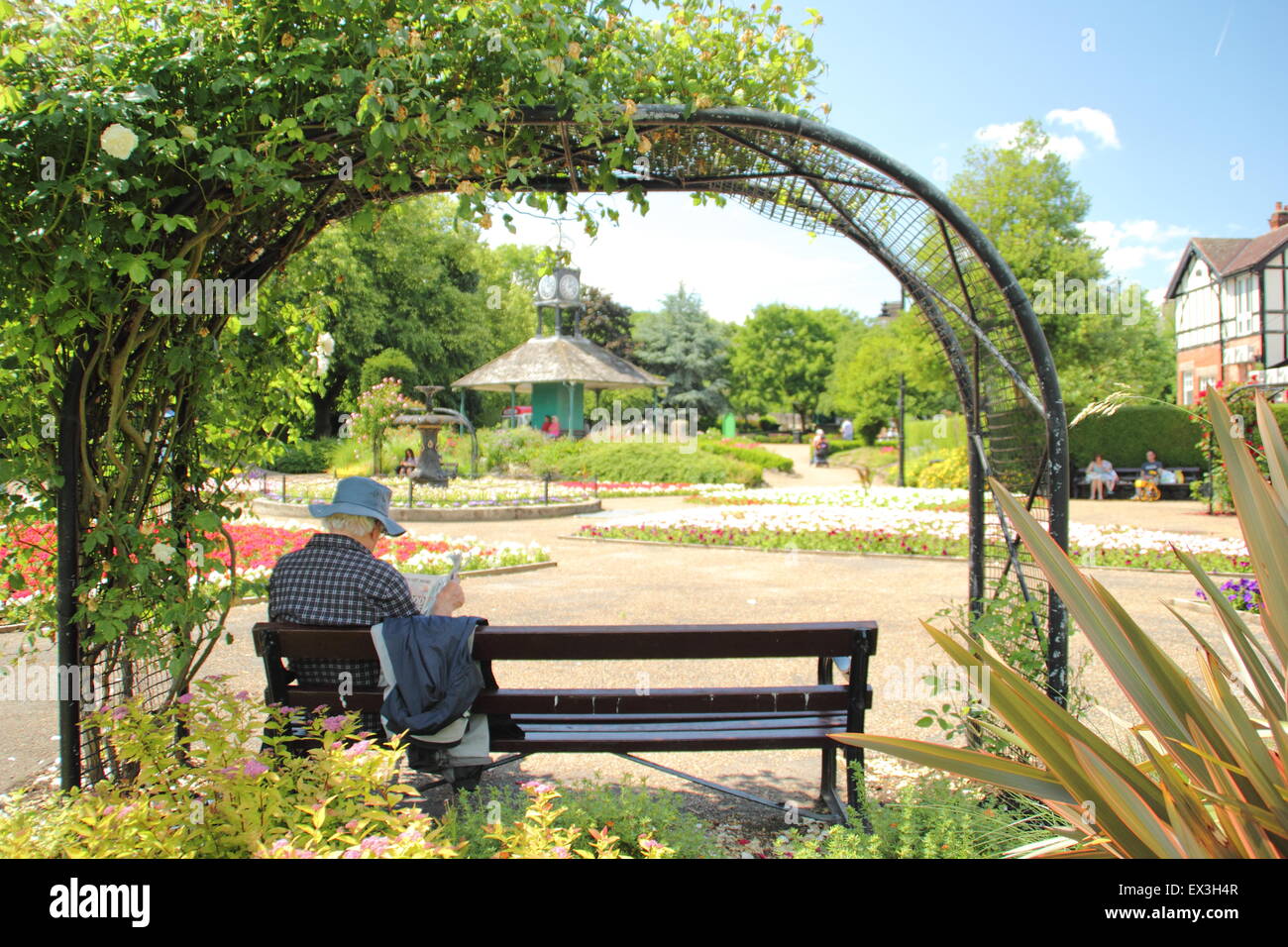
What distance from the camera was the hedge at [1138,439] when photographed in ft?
71.5

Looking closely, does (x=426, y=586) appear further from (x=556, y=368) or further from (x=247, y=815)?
(x=556, y=368)

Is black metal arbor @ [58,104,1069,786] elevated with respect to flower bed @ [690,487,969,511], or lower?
elevated

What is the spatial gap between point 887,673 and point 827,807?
7.82 ft

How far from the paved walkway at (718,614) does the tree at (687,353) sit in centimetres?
4309

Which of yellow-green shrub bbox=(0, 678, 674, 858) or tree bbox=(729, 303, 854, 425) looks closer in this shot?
yellow-green shrub bbox=(0, 678, 674, 858)

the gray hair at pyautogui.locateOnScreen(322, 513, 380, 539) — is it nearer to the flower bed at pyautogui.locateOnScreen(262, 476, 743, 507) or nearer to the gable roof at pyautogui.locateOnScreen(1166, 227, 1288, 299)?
the flower bed at pyautogui.locateOnScreen(262, 476, 743, 507)

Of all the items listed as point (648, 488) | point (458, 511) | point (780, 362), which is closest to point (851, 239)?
point (458, 511)

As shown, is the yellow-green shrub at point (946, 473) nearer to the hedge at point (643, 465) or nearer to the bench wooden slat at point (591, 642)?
the hedge at point (643, 465)

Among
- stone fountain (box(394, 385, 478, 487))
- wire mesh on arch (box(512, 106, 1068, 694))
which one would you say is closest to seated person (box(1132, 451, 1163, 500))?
stone fountain (box(394, 385, 478, 487))

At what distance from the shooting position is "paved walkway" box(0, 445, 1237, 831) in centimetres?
414

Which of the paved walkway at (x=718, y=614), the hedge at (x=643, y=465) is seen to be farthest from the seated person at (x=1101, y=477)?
the hedge at (x=643, y=465)

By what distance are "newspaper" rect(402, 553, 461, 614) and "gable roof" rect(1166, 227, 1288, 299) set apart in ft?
107

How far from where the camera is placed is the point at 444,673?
10.3 ft
